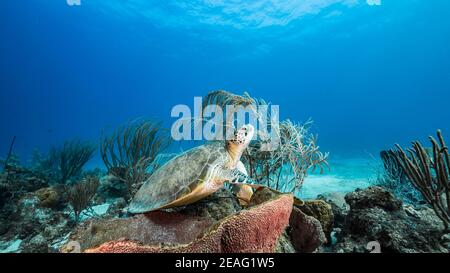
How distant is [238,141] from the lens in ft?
11.2

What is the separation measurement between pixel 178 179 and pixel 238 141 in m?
1.06

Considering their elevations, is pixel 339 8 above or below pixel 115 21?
below

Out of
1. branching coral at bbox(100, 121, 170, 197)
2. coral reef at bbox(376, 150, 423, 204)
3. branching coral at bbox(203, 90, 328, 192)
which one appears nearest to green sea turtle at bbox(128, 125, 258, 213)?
branching coral at bbox(203, 90, 328, 192)

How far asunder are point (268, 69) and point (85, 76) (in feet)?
276

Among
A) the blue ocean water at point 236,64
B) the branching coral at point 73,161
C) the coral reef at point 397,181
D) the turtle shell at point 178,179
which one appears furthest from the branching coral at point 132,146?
the blue ocean water at point 236,64

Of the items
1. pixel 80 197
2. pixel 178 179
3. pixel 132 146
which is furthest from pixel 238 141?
pixel 132 146

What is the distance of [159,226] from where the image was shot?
9.21ft

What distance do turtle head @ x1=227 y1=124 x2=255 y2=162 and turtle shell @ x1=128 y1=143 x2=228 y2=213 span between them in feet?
0.44

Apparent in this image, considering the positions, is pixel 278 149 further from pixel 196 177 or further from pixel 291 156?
pixel 196 177

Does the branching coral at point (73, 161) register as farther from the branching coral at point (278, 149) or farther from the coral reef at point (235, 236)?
the coral reef at point (235, 236)

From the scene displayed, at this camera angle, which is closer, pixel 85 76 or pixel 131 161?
pixel 131 161

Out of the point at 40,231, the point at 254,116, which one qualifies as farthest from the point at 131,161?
the point at 254,116
